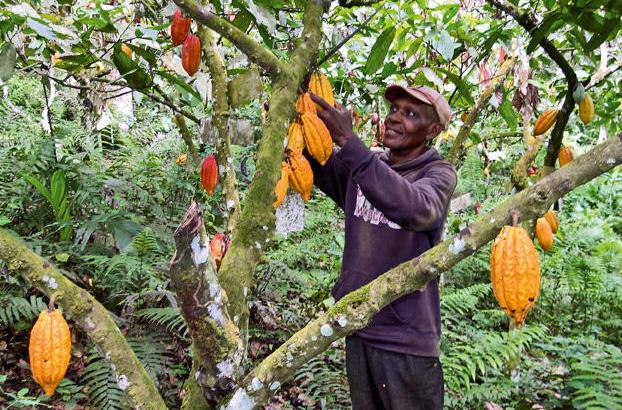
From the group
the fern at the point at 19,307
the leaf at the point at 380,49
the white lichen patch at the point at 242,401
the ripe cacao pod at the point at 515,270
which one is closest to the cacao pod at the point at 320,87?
the leaf at the point at 380,49

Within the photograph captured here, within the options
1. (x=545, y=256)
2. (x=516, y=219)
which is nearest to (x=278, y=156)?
(x=516, y=219)

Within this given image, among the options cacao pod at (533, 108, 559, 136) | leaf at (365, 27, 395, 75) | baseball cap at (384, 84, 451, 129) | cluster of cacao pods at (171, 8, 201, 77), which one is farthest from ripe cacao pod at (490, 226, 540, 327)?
cacao pod at (533, 108, 559, 136)

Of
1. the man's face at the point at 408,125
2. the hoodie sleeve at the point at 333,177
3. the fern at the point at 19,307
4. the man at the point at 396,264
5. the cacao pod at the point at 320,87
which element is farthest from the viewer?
the fern at the point at 19,307

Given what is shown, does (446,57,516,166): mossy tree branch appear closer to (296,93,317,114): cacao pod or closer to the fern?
(296,93,317,114): cacao pod

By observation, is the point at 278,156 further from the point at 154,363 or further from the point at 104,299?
the point at 104,299

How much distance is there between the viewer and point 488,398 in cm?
283

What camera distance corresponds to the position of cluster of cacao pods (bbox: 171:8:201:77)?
187cm

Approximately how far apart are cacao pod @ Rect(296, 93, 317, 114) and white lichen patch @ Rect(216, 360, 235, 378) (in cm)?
67

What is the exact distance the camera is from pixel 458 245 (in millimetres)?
889

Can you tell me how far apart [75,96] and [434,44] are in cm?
446

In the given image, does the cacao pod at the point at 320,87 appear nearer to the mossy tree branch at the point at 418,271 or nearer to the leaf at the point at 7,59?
the mossy tree branch at the point at 418,271

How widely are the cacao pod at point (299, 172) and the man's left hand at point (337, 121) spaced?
0.12 m

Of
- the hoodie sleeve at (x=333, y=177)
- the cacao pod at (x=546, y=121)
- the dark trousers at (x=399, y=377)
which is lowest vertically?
the dark trousers at (x=399, y=377)

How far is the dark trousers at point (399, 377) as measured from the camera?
1.75 meters
